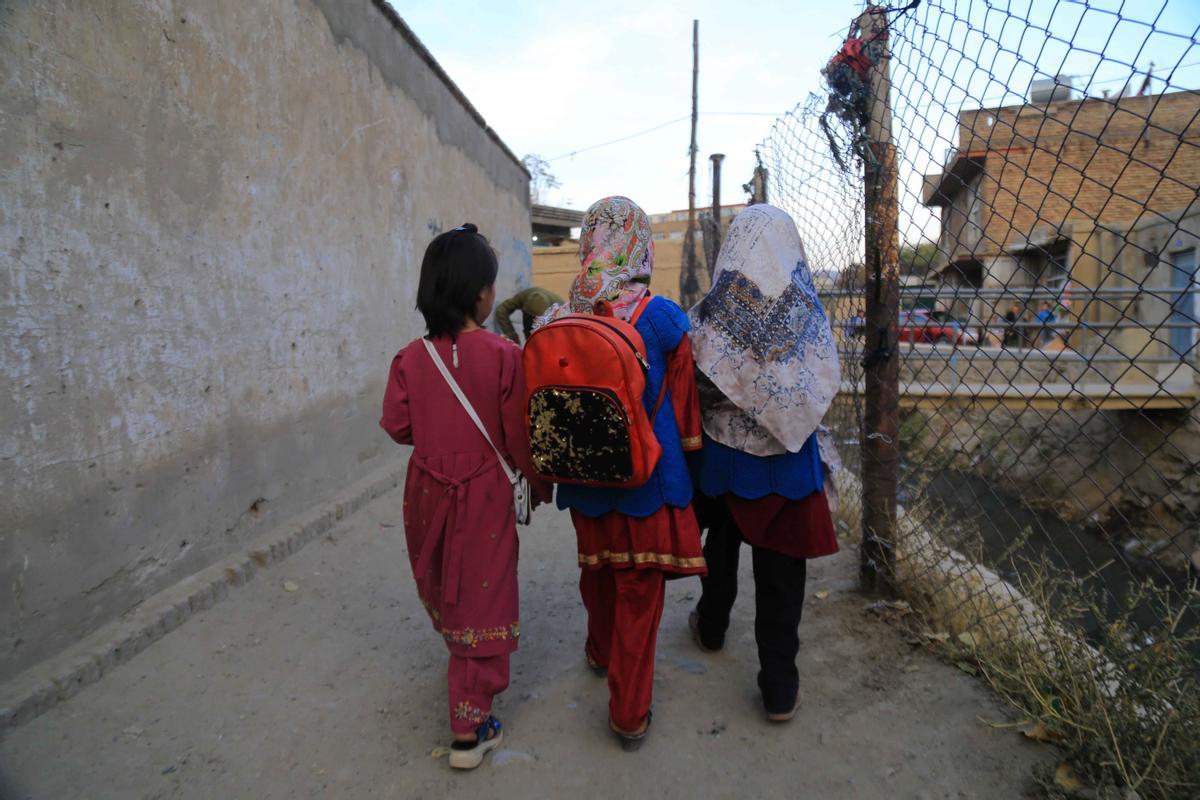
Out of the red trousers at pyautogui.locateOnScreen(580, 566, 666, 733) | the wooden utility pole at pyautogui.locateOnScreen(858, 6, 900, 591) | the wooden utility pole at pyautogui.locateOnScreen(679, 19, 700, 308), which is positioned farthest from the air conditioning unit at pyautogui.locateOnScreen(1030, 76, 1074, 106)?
the wooden utility pole at pyautogui.locateOnScreen(679, 19, 700, 308)

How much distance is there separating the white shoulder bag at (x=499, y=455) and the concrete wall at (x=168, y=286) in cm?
127

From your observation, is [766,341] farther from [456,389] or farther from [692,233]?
[692,233]

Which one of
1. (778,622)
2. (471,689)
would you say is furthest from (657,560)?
(471,689)

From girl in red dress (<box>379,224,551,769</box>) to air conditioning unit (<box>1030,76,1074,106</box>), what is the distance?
A: 1.63 metres

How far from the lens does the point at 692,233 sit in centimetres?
1433

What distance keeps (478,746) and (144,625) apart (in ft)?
4.63

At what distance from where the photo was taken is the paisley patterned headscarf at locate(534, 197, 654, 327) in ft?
7.07

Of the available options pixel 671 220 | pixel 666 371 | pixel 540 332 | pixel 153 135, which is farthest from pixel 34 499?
pixel 671 220

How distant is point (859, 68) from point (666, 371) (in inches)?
64.7

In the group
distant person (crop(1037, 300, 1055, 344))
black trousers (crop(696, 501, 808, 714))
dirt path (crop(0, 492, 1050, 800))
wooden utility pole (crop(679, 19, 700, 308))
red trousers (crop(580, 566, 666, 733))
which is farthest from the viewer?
wooden utility pole (crop(679, 19, 700, 308))

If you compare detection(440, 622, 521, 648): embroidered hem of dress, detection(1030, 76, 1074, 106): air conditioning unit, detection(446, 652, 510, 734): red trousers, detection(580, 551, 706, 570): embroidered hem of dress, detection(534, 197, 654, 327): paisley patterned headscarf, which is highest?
detection(1030, 76, 1074, 106): air conditioning unit

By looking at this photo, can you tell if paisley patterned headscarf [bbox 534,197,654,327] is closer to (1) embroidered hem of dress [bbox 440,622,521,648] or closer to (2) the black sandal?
(1) embroidered hem of dress [bbox 440,622,521,648]

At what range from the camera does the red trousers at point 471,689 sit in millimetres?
2096

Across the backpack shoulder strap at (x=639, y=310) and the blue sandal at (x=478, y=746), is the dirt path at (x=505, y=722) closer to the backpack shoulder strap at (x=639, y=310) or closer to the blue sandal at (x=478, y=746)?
the blue sandal at (x=478, y=746)
